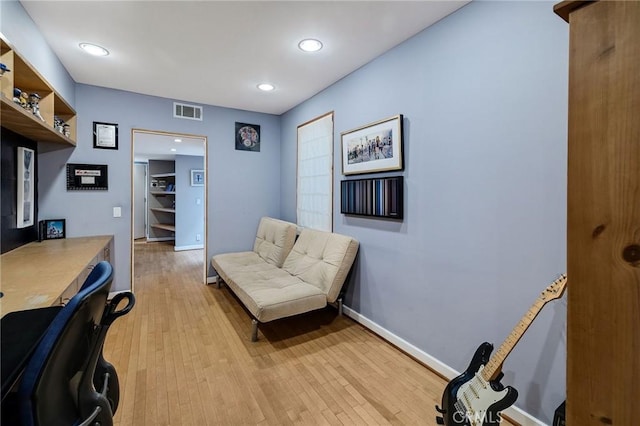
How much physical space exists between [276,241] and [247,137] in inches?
66.6

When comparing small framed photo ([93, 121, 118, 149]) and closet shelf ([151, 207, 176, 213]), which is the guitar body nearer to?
small framed photo ([93, 121, 118, 149])

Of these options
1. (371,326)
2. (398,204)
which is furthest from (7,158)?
(371,326)

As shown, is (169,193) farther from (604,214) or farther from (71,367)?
(604,214)

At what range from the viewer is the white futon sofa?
2540mm

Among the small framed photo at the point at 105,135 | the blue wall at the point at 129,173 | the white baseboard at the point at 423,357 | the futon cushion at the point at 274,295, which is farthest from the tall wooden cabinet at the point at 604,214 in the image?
the small framed photo at the point at 105,135

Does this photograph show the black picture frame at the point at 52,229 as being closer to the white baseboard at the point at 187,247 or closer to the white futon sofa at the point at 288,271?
the white futon sofa at the point at 288,271

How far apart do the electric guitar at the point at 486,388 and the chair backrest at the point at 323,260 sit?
138 cm

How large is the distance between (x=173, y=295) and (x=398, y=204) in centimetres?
310

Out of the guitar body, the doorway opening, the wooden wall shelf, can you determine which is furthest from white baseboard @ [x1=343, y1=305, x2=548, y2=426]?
the doorway opening

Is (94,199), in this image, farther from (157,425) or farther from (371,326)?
(371,326)

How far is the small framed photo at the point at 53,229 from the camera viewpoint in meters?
2.98

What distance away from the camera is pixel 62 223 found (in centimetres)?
315

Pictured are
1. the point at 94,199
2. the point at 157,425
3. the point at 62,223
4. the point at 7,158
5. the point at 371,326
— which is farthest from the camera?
the point at 94,199

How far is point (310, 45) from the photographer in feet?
7.84
